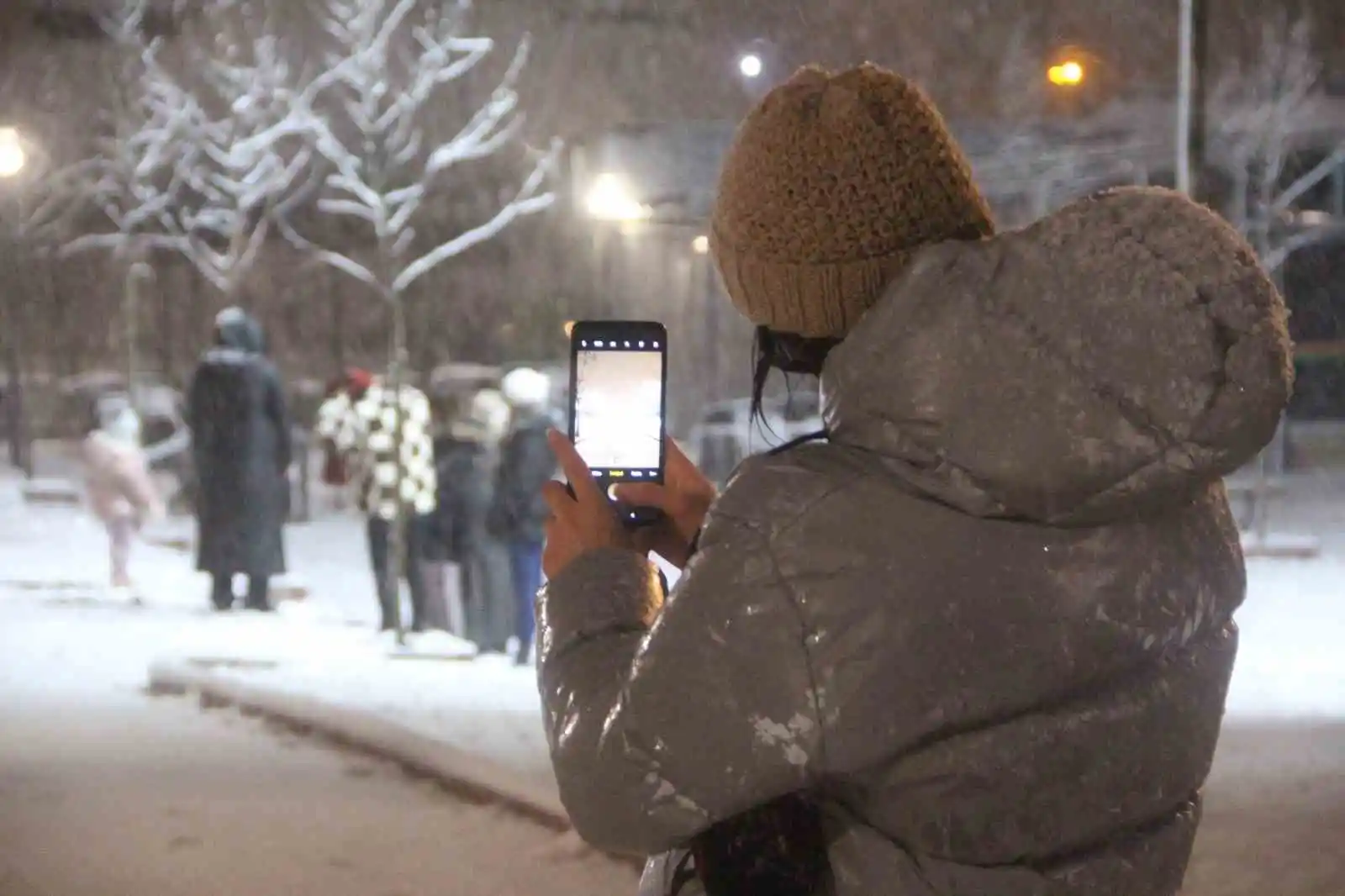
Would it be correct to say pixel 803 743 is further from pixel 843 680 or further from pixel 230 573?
pixel 230 573

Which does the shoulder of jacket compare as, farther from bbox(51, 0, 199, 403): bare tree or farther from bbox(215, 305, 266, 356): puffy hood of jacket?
bbox(51, 0, 199, 403): bare tree

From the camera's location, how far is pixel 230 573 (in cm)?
954

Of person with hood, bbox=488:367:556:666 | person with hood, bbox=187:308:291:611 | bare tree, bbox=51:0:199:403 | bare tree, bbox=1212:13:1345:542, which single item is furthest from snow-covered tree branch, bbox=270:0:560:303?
bare tree, bbox=1212:13:1345:542

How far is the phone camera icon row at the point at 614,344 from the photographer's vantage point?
190cm

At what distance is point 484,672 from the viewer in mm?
7633

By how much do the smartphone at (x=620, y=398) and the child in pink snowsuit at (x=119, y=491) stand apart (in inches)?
343

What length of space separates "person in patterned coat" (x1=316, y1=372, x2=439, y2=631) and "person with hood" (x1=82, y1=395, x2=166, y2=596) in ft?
5.59

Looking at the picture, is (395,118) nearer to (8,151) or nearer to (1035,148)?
(8,151)

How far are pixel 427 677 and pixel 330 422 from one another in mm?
2088

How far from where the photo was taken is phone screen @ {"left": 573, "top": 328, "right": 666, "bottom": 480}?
180 cm

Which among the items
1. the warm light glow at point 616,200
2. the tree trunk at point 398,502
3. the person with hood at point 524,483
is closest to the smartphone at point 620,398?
the person with hood at point 524,483

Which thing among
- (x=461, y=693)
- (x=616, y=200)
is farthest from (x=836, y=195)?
(x=616, y=200)

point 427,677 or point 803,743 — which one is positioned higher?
point 803,743

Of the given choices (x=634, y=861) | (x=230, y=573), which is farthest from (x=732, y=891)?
(x=230, y=573)
